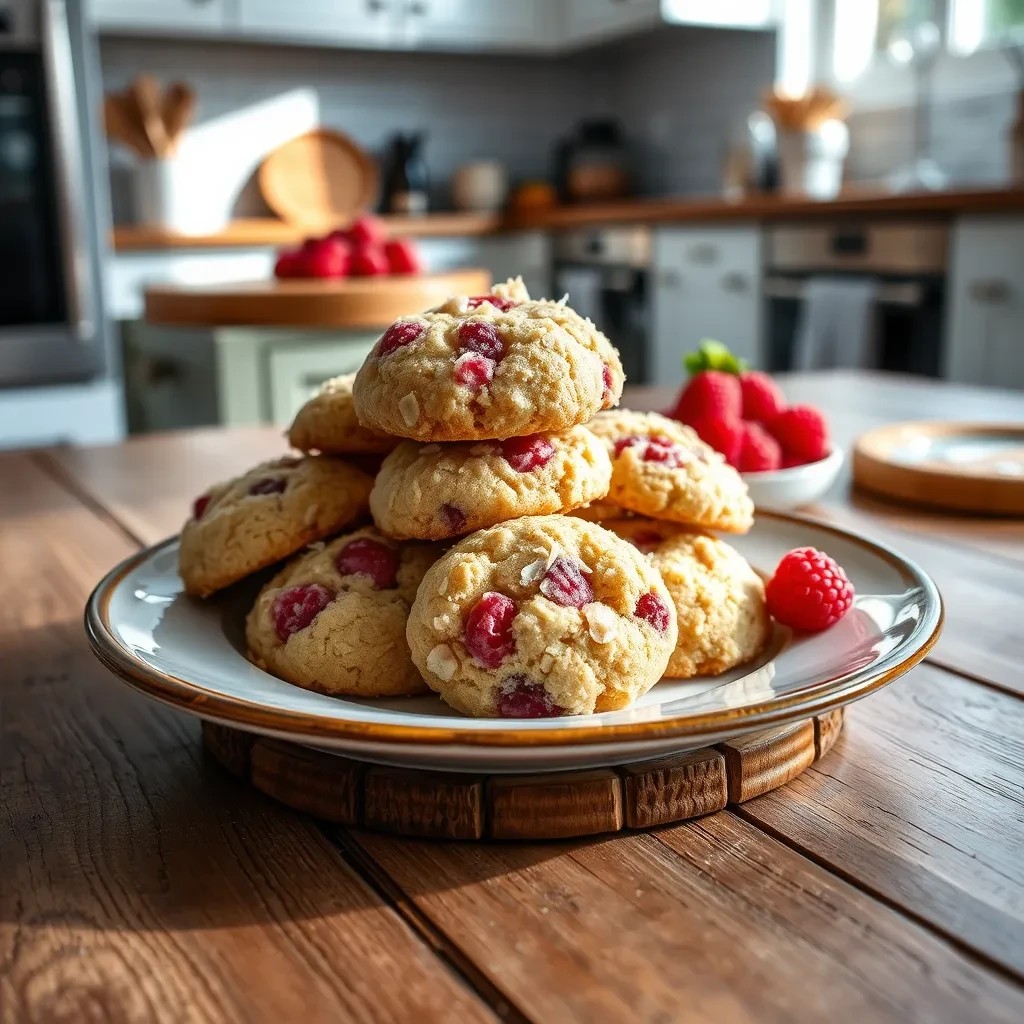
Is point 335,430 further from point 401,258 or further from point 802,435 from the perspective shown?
point 401,258

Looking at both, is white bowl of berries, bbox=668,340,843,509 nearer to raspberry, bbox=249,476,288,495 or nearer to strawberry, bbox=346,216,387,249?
raspberry, bbox=249,476,288,495

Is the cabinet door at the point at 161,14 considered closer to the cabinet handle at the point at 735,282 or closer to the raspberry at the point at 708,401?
the cabinet handle at the point at 735,282

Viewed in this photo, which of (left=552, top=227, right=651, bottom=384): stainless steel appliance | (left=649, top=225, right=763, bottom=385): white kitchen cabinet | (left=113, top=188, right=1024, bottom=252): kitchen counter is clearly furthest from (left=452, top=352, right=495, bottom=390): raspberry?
(left=552, top=227, right=651, bottom=384): stainless steel appliance

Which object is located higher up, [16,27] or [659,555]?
[16,27]

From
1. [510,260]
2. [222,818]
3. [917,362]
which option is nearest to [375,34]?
[510,260]

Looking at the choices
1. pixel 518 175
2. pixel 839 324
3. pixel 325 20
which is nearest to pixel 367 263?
pixel 839 324

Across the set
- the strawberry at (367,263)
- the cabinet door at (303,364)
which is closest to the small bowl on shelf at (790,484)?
the cabinet door at (303,364)

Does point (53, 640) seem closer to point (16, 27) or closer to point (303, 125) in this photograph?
point (16, 27)
